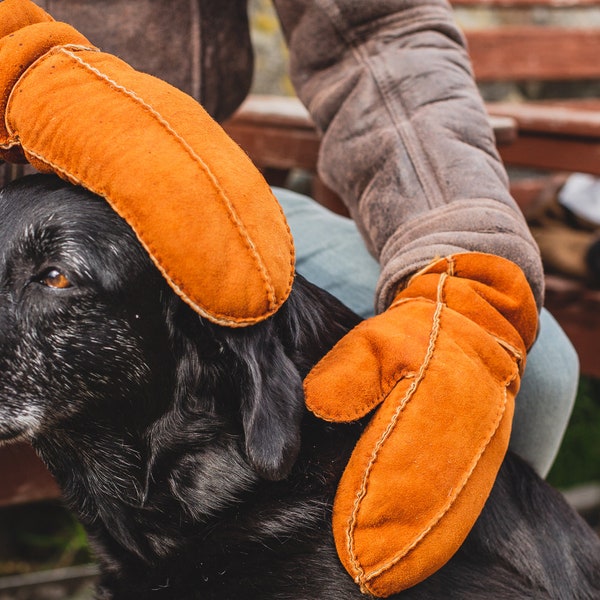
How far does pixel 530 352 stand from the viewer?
5.56 feet

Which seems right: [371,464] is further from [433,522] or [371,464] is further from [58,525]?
[58,525]

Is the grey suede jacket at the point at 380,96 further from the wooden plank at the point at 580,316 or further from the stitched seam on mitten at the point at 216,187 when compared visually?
the wooden plank at the point at 580,316

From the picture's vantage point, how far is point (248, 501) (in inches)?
53.8

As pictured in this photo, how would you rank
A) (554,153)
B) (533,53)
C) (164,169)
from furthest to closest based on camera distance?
(533,53) → (554,153) → (164,169)

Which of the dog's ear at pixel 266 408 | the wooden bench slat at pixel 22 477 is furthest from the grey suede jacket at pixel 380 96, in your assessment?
the wooden bench slat at pixel 22 477

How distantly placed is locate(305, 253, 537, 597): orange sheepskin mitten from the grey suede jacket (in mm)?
220

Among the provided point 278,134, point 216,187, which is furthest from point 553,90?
point 216,187

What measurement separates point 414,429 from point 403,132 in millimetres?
709

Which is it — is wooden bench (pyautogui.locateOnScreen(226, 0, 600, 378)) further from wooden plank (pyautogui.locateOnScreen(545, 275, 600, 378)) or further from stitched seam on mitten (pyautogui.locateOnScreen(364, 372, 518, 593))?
stitched seam on mitten (pyautogui.locateOnScreen(364, 372, 518, 593))

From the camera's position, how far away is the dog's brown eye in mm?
1206

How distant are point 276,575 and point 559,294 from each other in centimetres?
179

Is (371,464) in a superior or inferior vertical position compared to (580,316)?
superior

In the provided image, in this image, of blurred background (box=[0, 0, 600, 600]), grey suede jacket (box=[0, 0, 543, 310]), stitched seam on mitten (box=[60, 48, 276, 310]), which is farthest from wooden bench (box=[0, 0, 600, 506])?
stitched seam on mitten (box=[60, 48, 276, 310])

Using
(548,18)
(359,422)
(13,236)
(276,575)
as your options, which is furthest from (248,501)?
(548,18)
